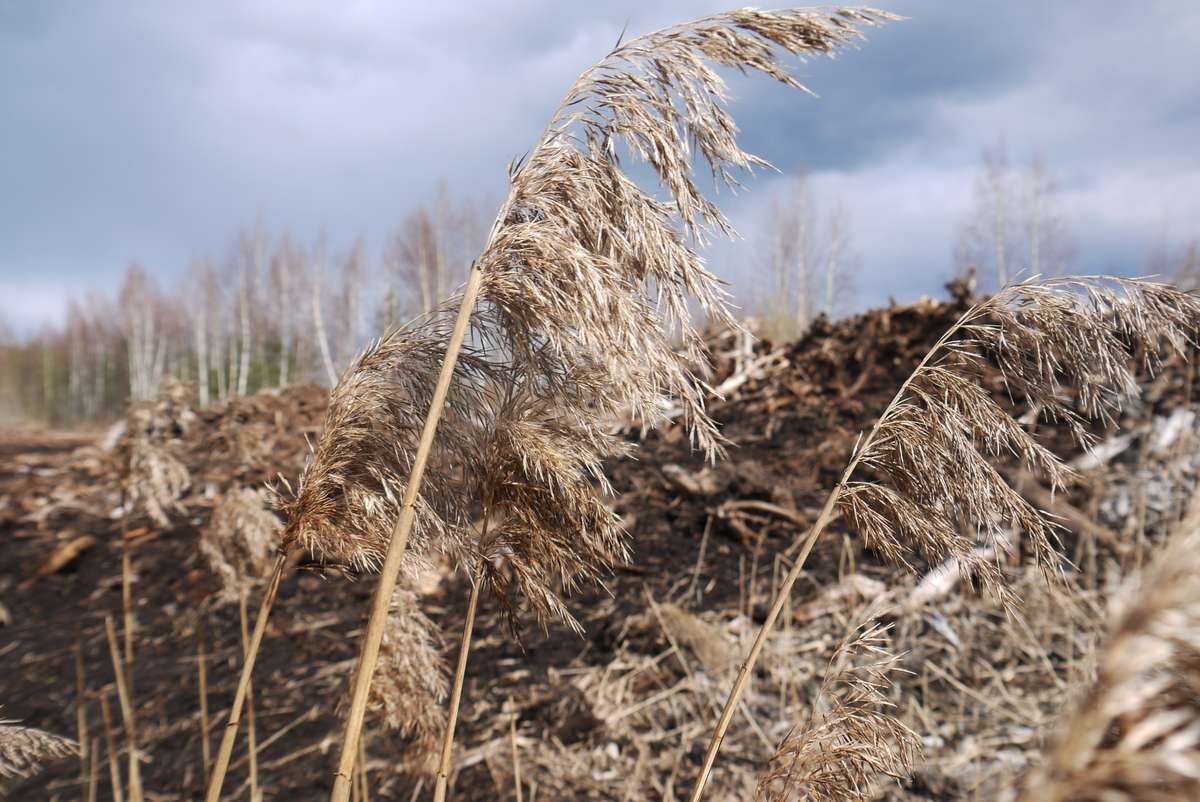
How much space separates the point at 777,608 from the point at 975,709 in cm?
262

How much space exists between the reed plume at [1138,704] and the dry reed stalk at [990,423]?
3.13 feet

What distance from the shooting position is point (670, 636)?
3.50 meters

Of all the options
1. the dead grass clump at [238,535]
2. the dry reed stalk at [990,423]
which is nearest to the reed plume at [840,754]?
the dry reed stalk at [990,423]

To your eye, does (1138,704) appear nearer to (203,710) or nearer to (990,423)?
(990,423)

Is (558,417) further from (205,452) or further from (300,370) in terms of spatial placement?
(300,370)

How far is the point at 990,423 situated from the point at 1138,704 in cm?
108

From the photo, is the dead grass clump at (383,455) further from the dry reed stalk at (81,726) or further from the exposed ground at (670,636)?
the exposed ground at (670,636)

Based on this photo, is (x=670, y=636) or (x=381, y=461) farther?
(x=670, y=636)

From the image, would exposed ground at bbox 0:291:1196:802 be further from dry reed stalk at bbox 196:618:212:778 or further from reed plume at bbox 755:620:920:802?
reed plume at bbox 755:620:920:802

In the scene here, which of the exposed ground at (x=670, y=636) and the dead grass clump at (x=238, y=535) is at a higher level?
the dead grass clump at (x=238, y=535)

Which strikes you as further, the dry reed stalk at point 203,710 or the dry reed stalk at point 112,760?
the dry reed stalk at point 203,710

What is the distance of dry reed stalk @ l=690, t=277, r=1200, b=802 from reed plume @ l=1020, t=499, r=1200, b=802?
955 millimetres

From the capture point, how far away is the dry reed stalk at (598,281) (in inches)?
57.4

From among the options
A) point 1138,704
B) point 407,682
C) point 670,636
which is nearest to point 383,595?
point 407,682
